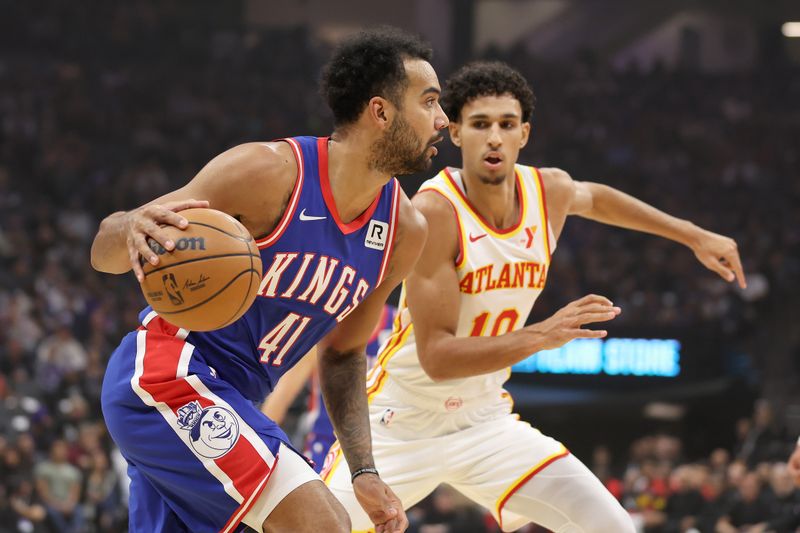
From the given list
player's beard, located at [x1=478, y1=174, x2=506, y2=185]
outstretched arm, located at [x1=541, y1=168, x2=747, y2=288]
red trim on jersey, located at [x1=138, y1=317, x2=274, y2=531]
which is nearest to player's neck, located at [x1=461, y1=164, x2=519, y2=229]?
player's beard, located at [x1=478, y1=174, x2=506, y2=185]

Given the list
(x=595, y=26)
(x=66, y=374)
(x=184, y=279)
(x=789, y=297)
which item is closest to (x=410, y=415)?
(x=184, y=279)

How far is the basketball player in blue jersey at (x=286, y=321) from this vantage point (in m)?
3.23

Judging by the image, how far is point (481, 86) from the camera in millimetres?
4742

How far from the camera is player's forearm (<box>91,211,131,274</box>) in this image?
2986 millimetres

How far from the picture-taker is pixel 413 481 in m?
4.56

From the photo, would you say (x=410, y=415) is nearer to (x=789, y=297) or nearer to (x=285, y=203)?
(x=285, y=203)

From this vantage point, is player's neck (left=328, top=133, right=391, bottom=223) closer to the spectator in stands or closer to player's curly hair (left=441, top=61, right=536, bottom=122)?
player's curly hair (left=441, top=61, right=536, bottom=122)

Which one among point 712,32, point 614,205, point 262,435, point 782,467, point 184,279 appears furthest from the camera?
point 712,32

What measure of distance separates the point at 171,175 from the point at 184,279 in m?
15.6

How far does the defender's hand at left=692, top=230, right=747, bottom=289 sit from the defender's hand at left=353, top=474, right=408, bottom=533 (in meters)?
1.95

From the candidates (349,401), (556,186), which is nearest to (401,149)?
(349,401)

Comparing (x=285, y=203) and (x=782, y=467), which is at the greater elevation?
(x=285, y=203)

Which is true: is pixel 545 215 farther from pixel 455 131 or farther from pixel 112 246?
pixel 112 246

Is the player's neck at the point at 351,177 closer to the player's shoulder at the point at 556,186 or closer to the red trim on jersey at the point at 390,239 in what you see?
the red trim on jersey at the point at 390,239
